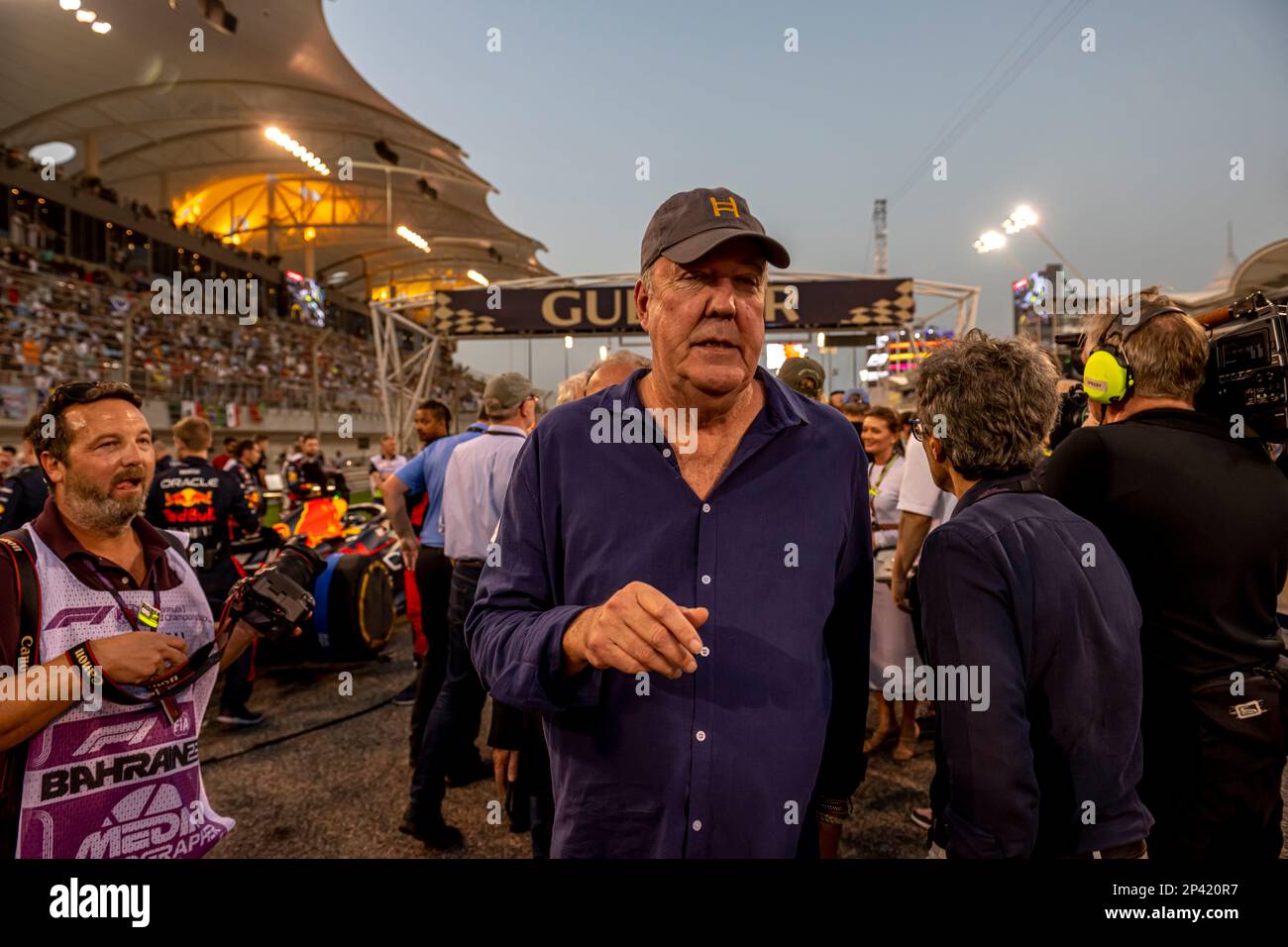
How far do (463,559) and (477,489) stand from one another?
41 centimetres

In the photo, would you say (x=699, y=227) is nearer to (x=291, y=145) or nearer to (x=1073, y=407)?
(x=1073, y=407)

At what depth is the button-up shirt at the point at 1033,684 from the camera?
54.6 inches

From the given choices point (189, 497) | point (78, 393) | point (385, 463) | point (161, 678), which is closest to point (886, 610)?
point (161, 678)

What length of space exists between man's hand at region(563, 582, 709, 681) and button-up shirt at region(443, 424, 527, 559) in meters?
2.64

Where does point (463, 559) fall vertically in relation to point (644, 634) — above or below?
below

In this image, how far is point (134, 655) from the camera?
5.56 ft

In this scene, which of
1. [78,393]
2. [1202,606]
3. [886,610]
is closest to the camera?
[1202,606]

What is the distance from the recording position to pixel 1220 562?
180 cm

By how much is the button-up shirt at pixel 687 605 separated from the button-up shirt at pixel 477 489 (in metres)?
2.17

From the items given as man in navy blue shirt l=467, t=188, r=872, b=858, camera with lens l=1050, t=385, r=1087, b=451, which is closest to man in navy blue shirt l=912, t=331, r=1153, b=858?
man in navy blue shirt l=467, t=188, r=872, b=858

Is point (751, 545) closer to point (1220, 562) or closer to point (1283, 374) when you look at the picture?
point (1220, 562)

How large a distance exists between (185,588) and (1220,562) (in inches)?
124
